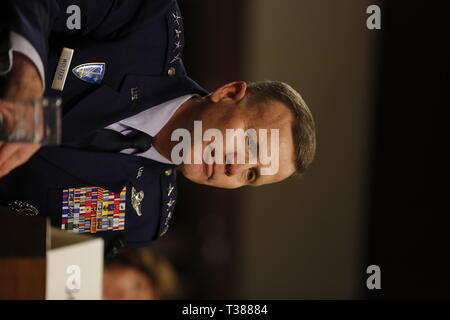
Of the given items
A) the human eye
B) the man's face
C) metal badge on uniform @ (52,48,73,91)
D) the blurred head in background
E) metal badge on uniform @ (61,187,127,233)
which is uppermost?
metal badge on uniform @ (52,48,73,91)

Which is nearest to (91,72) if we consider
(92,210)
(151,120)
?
(151,120)

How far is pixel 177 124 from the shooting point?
3.74 ft

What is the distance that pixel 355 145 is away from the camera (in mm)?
1271

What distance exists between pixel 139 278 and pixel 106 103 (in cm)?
39

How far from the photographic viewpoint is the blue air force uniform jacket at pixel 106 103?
3.32 ft

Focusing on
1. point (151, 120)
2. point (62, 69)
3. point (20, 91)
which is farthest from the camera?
point (151, 120)

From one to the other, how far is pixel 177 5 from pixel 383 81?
20.9 inches

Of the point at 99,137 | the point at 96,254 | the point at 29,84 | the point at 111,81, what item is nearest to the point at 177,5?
the point at 111,81

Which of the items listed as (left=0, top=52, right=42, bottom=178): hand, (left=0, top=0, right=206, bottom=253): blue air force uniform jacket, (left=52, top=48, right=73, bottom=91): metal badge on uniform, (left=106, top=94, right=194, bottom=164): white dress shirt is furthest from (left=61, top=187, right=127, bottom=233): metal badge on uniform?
(left=0, top=52, right=42, bottom=178): hand

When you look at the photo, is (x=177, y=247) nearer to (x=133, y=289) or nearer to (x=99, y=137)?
(x=133, y=289)

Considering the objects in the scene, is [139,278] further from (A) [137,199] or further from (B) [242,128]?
(B) [242,128]

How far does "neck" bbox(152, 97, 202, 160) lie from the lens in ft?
3.73

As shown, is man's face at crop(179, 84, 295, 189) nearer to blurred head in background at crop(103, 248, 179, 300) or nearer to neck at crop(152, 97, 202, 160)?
neck at crop(152, 97, 202, 160)

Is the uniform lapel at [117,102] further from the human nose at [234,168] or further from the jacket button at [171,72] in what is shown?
the human nose at [234,168]
